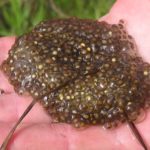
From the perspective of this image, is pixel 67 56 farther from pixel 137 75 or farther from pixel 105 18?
pixel 105 18

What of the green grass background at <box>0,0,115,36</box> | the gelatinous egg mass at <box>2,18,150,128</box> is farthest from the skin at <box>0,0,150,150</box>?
the green grass background at <box>0,0,115,36</box>

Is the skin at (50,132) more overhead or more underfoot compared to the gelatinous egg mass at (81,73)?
more underfoot

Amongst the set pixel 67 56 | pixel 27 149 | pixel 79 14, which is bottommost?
pixel 79 14

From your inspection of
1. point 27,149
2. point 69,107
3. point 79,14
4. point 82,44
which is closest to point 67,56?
point 82,44

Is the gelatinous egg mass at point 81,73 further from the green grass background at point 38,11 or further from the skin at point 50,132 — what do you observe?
the green grass background at point 38,11

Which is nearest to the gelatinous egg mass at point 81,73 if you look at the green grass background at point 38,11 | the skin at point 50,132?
the skin at point 50,132

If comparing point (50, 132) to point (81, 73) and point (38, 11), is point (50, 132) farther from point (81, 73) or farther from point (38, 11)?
point (38, 11)

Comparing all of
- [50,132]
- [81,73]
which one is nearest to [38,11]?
[81,73]
